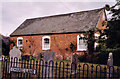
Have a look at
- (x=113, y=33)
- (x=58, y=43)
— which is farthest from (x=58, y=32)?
(x=113, y=33)

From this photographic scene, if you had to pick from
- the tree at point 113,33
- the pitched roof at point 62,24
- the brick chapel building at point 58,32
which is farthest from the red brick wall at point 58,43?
the tree at point 113,33

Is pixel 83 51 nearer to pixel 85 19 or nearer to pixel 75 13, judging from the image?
pixel 85 19

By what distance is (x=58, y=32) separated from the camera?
17375 mm

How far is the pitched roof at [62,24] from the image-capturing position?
16.9 metres

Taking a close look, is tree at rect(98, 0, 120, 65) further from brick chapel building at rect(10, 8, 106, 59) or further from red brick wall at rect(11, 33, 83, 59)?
red brick wall at rect(11, 33, 83, 59)

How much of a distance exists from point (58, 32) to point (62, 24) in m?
1.99

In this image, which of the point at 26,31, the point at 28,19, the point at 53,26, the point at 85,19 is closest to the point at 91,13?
the point at 85,19

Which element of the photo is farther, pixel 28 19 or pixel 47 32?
pixel 28 19

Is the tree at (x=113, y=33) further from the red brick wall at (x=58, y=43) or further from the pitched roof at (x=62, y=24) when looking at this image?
the red brick wall at (x=58, y=43)

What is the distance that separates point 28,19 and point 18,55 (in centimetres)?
1857

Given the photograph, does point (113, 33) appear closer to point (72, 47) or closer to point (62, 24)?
point (72, 47)

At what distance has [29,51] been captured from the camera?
1953 cm

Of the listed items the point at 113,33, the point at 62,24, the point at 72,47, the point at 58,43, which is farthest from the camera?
the point at 62,24

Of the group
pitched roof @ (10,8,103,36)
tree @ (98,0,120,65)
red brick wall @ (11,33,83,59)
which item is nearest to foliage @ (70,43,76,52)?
red brick wall @ (11,33,83,59)
